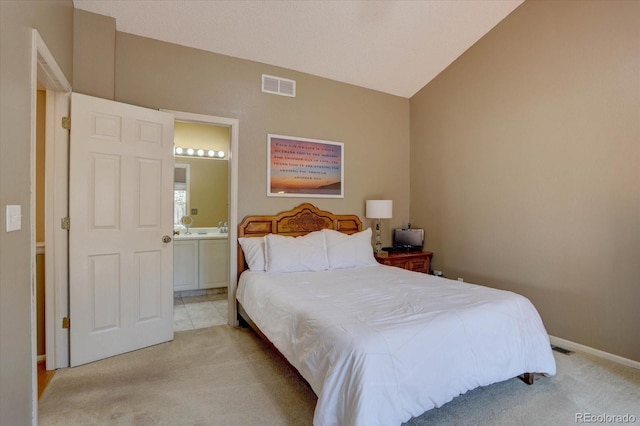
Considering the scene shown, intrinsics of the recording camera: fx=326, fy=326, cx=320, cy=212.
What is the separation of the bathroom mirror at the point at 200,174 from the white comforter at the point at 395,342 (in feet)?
9.48

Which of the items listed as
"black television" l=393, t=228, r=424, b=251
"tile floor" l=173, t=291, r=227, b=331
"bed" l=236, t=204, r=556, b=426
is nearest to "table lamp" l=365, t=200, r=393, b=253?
"black television" l=393, t=228, r=424, b=251

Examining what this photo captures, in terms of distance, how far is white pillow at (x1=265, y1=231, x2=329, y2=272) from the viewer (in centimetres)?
324

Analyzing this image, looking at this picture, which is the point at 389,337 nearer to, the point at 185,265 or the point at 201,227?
the point at 185,265

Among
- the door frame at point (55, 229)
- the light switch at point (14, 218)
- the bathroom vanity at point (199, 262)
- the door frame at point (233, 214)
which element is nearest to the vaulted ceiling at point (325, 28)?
the door frame at point (233, 214)

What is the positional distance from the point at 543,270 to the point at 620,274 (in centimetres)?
58

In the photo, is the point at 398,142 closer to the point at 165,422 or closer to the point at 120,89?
the point at 120,89

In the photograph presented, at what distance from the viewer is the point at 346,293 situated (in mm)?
2463

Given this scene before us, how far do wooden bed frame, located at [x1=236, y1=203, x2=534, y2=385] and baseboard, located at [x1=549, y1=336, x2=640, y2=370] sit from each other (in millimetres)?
2334

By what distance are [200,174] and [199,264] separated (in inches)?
56.9

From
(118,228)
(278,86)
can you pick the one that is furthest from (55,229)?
(278,86)

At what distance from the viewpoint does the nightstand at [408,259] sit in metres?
3.95

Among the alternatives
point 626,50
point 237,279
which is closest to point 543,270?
point 626,50

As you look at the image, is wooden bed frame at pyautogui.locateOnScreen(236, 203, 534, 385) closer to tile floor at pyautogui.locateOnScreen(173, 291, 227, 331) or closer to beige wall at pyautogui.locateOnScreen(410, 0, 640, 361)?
tile floor at pyautogui.locateOnScreen(173, 291, 227, 331)

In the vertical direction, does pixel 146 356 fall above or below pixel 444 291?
below
